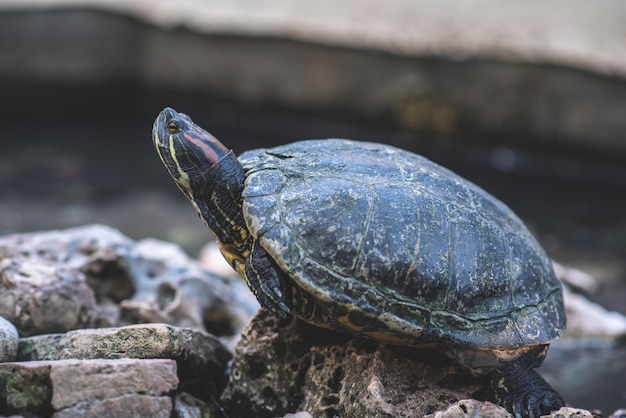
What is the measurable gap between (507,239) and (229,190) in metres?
1.15

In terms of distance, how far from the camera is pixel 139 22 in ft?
25.9

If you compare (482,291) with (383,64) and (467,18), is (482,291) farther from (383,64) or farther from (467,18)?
(467,18)

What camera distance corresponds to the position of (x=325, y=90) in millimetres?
7945

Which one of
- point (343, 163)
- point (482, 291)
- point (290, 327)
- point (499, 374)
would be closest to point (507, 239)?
point (482, 291)

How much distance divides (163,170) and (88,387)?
5142mm

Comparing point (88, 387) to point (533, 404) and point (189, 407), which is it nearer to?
point (189, 407)

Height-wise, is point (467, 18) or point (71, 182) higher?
point (467, 18)

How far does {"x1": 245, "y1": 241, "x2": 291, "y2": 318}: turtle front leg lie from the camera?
2.70m

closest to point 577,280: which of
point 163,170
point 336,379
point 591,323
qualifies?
point 591,323

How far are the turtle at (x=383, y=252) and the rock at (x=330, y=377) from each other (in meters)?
0.13

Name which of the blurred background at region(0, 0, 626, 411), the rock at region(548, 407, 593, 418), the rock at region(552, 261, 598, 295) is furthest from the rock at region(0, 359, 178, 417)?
the blurred background at region(0, 0, 626, 411)

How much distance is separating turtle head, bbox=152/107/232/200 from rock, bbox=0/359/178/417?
75cm

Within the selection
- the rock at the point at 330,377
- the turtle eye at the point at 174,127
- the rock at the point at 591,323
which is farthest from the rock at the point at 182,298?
the rock at the point at 591,323

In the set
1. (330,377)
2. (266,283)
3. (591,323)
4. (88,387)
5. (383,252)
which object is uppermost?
(591,323)
